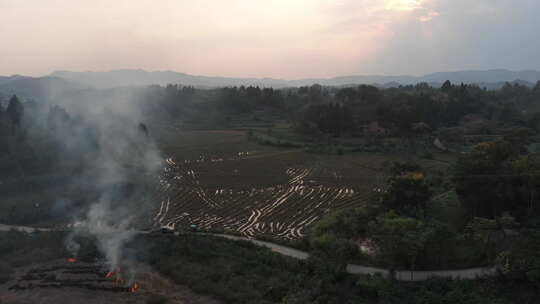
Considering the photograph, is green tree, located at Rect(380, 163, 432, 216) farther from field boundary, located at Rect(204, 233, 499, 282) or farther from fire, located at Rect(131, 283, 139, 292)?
fire, located at Rect(131, 283, 139, 292)

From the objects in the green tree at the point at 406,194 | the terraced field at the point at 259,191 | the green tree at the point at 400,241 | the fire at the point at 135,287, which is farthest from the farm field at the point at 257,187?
the fire at the point at 135,287

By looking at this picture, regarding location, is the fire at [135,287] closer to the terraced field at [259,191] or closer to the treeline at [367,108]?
the terraced field at [259,191]

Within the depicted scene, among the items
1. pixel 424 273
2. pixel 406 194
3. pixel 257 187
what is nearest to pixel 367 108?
pixel 257 187

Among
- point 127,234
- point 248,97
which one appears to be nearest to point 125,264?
point 127,234

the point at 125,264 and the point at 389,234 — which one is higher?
the point at 389,234

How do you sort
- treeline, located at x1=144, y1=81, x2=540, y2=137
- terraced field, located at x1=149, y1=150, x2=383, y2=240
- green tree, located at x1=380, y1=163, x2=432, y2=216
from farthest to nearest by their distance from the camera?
treeline, located at x1=144, y1=81, x2=540, y2=137 → terraced field, located at x1=149, y1=150, x2=383, y2=240 → green tree, located at x1=380, y1=163, x2=432, y2=216

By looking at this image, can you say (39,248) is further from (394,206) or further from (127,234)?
(394,206)

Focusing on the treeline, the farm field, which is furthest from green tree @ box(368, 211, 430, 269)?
the treeline

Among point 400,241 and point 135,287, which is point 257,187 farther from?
point 400,241
